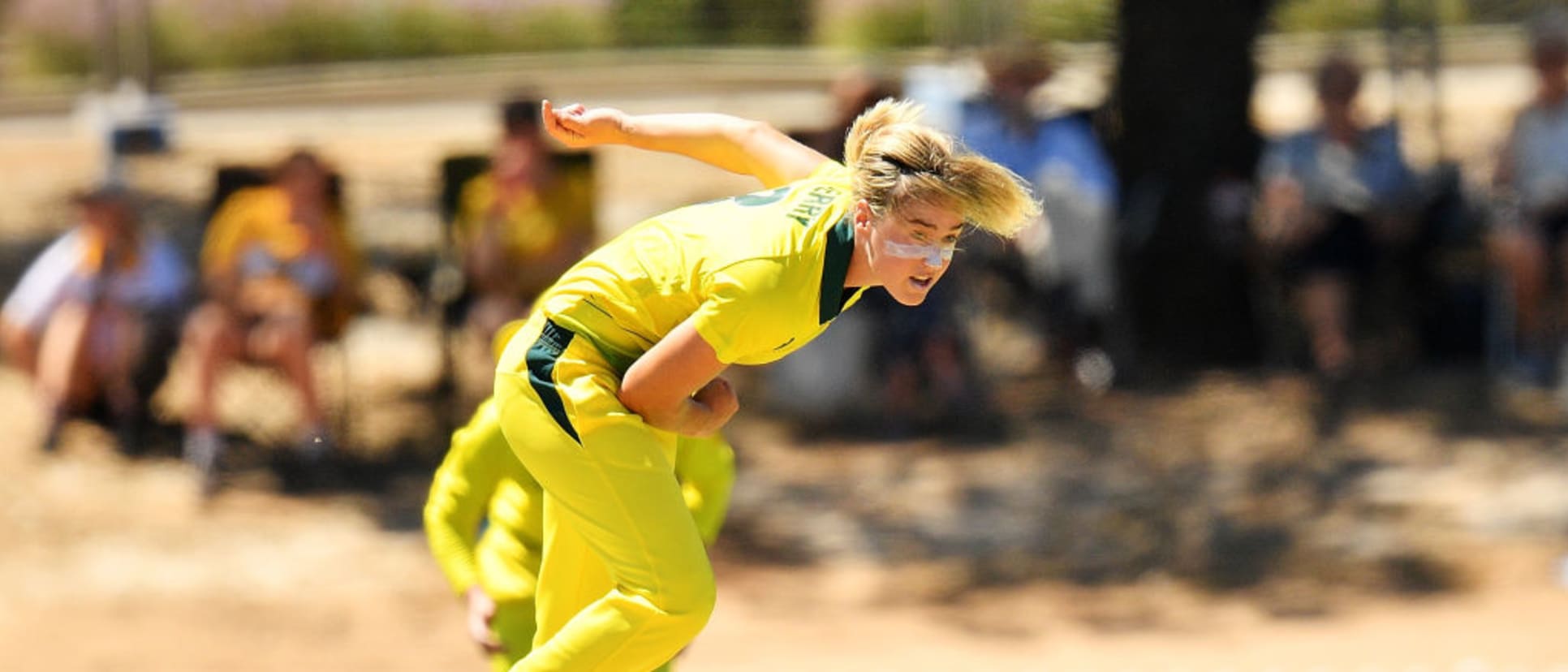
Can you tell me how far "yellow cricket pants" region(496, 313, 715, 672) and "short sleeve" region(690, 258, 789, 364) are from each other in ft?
0.86

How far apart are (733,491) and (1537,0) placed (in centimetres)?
479

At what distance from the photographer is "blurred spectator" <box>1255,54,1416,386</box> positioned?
364 inches

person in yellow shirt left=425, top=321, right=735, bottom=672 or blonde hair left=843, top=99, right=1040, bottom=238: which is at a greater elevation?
blonde hair left=843, top=99, right=1040, bottom=238

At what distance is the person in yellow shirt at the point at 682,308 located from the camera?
3480 millimetres

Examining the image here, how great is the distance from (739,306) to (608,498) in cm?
45

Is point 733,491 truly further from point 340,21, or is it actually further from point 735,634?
point 340,21

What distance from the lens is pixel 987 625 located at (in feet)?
26.4

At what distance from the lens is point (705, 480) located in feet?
14.6

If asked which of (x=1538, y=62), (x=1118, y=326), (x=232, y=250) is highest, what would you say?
(x=1538, y=62)

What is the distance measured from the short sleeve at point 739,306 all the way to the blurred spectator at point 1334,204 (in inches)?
243

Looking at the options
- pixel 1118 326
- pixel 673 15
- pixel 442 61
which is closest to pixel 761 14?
pixel 673 15

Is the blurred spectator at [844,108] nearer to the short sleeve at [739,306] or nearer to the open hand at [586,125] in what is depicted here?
the open hand at [586,125]

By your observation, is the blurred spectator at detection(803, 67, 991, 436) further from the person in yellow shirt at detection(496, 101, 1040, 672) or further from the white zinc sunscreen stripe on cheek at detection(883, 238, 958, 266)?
the white zinc sunscreen stripe on cheek at detection(883, 238, 958, 266)

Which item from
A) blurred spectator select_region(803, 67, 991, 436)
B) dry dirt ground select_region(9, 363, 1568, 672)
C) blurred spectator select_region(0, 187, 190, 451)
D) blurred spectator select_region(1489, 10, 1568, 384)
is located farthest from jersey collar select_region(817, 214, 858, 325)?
blurred spectator select_region(1489, 10, 1568, 384)
